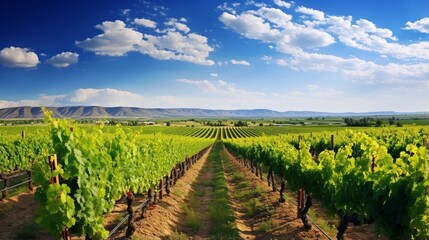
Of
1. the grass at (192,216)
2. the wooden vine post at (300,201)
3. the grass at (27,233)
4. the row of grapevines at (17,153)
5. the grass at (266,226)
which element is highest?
the row of grapevines at (17,153)

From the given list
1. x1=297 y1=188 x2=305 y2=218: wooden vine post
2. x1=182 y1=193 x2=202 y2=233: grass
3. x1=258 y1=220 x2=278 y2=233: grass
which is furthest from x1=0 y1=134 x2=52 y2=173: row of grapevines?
x1=297 y1=188 x2=305 y2=218: wooden vine post

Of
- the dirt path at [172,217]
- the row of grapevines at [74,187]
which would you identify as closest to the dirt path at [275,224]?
the dirt path at [172,217]

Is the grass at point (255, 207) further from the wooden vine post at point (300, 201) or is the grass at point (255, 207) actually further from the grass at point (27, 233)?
the grass at point (27, 233)

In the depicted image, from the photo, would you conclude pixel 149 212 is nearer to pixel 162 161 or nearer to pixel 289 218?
pixel 162 161

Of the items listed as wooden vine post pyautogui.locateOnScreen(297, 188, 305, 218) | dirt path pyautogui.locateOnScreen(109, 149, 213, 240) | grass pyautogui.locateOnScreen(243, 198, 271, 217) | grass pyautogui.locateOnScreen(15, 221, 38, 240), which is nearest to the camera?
grass pyautogui.locateOnScreen(15, 221, 38, 240)

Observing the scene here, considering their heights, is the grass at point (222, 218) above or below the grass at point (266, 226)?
below

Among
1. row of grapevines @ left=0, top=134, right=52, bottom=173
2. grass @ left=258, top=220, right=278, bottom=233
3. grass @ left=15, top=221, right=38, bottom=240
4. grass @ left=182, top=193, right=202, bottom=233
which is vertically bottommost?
grass @ left=182, top=193, right=202, bottom=233

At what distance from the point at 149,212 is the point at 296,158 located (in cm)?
627

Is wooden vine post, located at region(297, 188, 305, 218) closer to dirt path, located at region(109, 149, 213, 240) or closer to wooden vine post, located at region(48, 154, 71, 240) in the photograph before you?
dirt path, located at region(109, 149, 213, 240)

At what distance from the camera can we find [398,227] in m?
7.38

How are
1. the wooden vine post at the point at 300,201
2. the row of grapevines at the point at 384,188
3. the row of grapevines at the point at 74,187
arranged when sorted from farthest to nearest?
the wooden vine post at the point at 300,201 < the row of grapevines at the point at 384,188 < the row of grapevines at the point at 74,187

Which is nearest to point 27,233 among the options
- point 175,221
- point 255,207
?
point 175,221

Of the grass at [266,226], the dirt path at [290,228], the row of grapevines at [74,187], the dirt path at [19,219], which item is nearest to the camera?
the row of grapevines at [74,187]

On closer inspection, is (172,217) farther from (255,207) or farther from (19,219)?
(19,219)
